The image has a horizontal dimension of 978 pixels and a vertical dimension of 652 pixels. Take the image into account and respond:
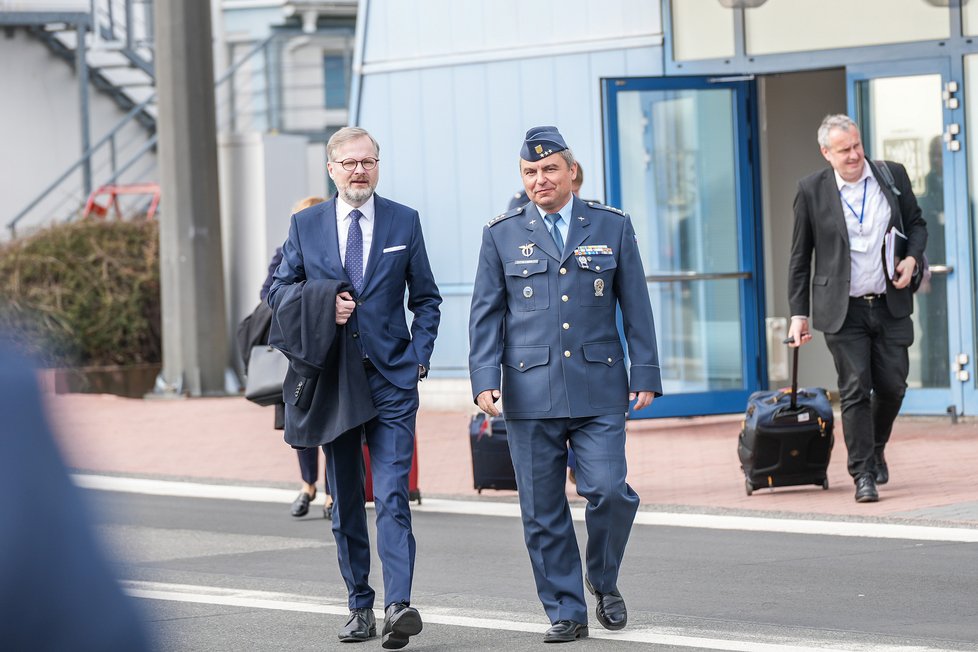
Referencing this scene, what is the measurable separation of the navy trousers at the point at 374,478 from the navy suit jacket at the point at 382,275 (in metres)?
0.10

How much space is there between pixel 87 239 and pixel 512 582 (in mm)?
13549

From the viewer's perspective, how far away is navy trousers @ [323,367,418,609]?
6062 millimetres

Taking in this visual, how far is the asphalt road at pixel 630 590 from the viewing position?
236 inches

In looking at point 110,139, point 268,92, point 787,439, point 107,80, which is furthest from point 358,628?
point 107,80

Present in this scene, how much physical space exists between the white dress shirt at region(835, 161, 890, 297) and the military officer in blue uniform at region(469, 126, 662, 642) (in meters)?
2.99

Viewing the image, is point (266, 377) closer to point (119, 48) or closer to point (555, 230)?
point (555, 230)

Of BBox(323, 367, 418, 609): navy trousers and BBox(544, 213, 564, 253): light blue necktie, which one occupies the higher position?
BBox(544, 213, 564, 253): light blue necktie

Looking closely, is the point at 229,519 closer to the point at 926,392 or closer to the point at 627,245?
the point at 627,245

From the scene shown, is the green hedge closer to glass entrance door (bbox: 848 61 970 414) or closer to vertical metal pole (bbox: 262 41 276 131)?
vertical metal pole (bbox: 262 41 276 131)

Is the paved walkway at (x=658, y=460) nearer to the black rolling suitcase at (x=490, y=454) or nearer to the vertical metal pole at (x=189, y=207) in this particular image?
the black rolling suitcase at (x=490, y=454)

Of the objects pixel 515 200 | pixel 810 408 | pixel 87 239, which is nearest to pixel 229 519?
pixel 515 200

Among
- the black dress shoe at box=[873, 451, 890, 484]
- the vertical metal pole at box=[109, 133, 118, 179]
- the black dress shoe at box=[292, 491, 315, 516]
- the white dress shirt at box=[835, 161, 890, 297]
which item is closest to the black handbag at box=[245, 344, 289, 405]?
the black dress shoe at box=[292, 491, 315, 516]

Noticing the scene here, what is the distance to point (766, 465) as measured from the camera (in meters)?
9.27

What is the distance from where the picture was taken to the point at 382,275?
628 centimetres
